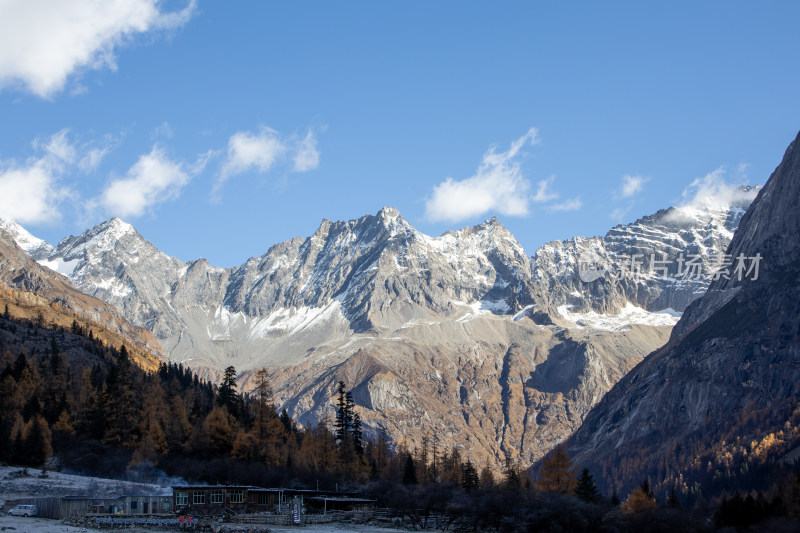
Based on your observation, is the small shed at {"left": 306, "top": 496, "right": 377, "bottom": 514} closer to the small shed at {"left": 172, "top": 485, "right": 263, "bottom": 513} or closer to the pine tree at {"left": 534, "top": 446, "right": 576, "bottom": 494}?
the small shed at {"left": 172, "top": 485, "right": 263, "bottom": 513}

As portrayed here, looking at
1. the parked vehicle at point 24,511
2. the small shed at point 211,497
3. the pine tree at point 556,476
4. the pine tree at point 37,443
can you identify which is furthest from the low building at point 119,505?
the pine tree at point 556,476

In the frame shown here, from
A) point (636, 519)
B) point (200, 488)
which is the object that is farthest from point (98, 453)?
point (636, 519)

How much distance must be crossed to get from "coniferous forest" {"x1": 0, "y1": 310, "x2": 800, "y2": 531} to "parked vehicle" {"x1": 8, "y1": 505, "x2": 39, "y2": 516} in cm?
3395

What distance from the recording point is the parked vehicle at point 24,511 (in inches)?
3971

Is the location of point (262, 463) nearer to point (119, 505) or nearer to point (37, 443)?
point (37, 443)

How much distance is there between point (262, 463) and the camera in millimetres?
161375

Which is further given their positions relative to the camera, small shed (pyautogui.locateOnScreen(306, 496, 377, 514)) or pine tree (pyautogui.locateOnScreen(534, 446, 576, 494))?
pine tree (pyautogui.locateOnScreen(534, 446, 576, 494))

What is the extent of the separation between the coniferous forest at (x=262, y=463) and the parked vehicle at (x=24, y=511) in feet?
111

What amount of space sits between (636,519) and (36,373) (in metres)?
125

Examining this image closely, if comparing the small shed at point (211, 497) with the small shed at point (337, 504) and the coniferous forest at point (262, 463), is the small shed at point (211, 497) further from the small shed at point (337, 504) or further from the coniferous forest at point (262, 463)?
the coniferous forest at point (262, 463)

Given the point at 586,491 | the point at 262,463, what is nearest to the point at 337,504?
the point at 262,463

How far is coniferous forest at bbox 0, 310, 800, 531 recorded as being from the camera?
12356 centimetres

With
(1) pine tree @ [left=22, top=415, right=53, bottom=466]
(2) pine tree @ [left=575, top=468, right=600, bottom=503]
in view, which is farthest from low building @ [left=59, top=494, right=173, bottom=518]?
(2) pine tree @ [left=575, top=468, right=600, bottom=503]

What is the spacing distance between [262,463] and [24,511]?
209 ft
